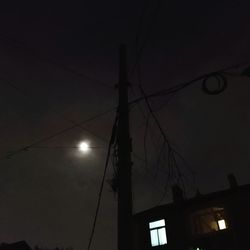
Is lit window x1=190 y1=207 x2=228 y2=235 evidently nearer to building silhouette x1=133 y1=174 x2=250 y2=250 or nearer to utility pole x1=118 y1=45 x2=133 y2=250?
building silhouette x1=133 y1=174 x2=250 y2=250

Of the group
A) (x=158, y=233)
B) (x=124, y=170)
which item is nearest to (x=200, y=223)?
(x=158, y=233)

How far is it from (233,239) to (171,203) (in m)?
5.54

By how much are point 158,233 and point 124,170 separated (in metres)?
19.1

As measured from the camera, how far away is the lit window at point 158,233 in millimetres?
22969

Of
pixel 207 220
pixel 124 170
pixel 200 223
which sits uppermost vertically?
pixel 207 220

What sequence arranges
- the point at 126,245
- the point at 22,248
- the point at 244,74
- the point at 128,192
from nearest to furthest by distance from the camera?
the point at 126,245 → the point at 128,192 → the point at 244,74 → the point at 22,248

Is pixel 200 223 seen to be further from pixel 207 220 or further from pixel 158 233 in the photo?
pixel 158 233

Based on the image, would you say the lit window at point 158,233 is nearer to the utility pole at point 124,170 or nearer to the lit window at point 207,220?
the lit window at point 207,220

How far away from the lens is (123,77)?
8.03 metres

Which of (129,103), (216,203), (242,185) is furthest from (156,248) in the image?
(129,103)

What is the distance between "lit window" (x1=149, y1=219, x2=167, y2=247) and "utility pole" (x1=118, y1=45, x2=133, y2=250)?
716 inches

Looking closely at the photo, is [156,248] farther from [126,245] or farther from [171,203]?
[126,245]

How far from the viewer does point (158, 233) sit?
2342 centimetres

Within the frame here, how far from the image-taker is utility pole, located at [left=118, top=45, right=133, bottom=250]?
5444 mm
